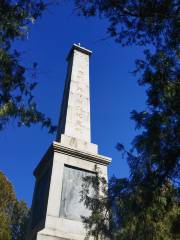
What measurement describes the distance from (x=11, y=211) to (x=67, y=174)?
750 inches

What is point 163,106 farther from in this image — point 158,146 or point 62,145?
point 62,145

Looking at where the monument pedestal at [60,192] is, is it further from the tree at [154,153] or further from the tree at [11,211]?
the tree at [11,211]

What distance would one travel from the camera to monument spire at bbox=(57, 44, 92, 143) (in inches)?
365

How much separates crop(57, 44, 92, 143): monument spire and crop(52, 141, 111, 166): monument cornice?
76 cm

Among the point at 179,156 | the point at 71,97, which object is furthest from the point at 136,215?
the point at 71,97

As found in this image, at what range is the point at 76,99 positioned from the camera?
1006cm

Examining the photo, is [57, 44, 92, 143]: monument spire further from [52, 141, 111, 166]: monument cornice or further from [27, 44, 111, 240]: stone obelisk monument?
[52, 141, 111, 166]: monument cornice

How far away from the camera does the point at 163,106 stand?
6262mm

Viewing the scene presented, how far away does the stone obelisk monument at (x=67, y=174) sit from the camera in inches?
275

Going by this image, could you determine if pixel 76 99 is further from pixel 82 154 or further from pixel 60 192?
pixel 60 192

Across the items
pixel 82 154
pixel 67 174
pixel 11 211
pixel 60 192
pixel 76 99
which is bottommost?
pixel 60 192

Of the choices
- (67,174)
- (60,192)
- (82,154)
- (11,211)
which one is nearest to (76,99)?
(82,154)

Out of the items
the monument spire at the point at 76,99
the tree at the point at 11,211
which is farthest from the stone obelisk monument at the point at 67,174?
the tree at the point at 11,211

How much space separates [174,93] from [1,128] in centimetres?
296
